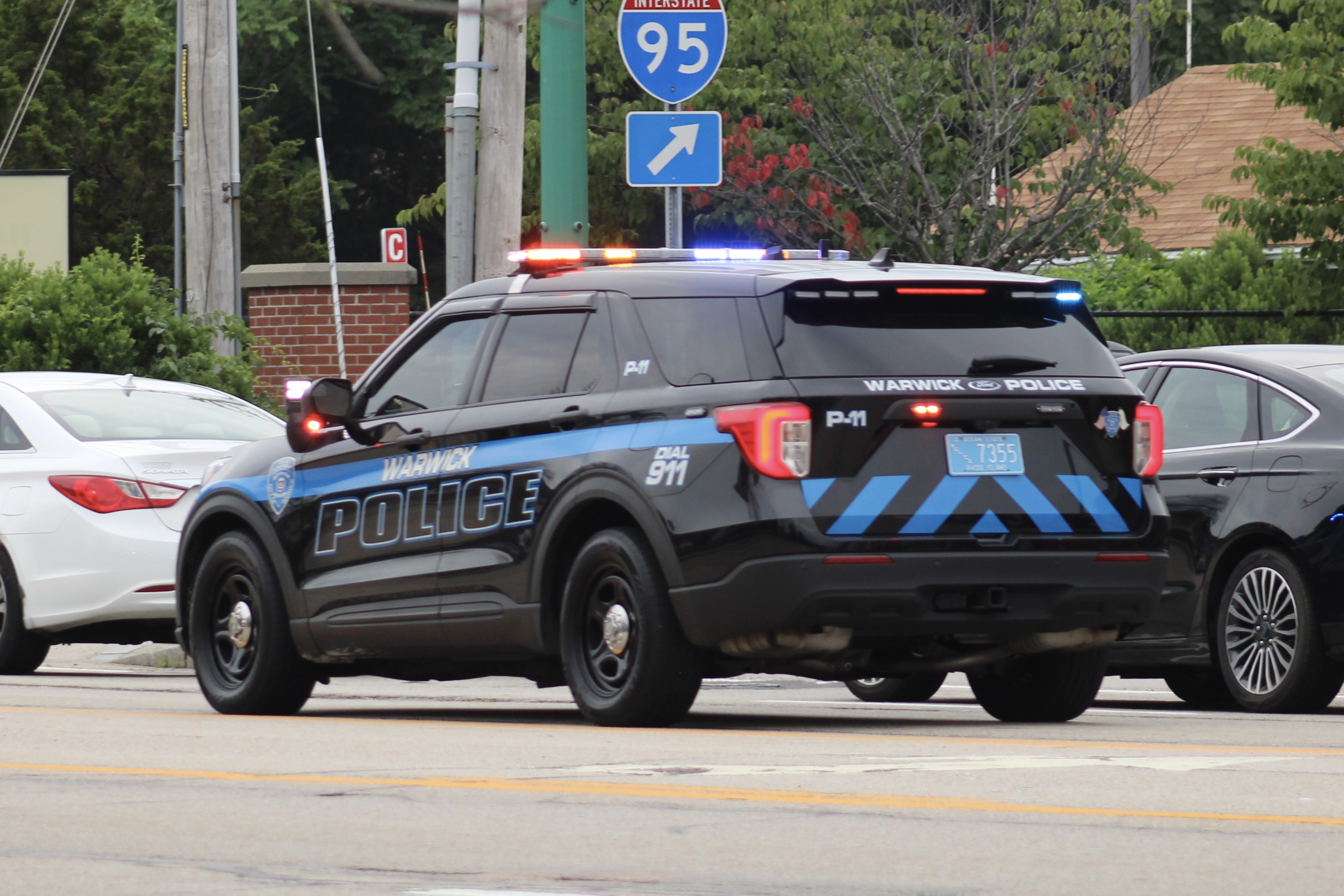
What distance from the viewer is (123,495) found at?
40.2 feet

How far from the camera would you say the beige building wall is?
27.0m

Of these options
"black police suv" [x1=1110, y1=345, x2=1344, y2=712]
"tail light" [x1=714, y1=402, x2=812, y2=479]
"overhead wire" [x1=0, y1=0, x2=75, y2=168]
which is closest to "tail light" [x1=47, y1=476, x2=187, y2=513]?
"black police suv" [x1=1110, y1=345, x2=1344, y2=712]

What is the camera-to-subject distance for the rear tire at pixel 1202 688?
10.7 meters

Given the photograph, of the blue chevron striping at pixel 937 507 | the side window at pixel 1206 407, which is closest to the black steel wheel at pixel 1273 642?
the side window at pixel 1206 407

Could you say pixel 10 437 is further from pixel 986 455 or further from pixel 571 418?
pixel 986 455

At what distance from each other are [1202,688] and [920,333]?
3311 millimetres

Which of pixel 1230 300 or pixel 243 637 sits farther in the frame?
pixel 1230 300

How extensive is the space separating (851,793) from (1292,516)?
405 cm

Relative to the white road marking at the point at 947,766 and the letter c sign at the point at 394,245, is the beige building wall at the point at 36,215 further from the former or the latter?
the white road marking at the point at 947,766

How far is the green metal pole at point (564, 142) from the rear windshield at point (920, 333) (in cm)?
534

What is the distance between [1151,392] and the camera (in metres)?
11.1

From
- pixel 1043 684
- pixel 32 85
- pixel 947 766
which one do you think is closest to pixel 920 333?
pixel 1043 684

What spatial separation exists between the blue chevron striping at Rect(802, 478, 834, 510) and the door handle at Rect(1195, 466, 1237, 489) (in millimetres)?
2999

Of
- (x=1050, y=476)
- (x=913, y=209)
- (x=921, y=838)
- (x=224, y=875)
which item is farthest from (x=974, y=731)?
(x=913, y=209)
